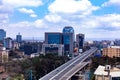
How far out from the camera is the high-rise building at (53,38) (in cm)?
9188

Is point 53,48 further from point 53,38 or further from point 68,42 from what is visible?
point 53,38

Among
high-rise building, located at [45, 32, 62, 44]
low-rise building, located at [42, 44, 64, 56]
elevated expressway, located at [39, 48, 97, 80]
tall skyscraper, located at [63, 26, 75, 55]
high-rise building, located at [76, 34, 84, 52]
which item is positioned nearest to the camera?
elevated expressway, located at [39, 48, 97, 80]

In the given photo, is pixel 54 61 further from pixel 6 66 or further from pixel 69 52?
pixel 69 52

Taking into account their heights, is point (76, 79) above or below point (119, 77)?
below

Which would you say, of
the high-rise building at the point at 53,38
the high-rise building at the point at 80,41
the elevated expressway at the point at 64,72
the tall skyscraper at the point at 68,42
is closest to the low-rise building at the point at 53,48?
the tall skyscraper at the point at 68,42

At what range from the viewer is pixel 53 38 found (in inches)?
3661

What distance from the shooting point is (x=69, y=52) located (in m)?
88.3

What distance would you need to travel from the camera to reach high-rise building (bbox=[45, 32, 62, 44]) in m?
91.9

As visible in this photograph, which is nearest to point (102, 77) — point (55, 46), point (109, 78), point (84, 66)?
point (109, 78)

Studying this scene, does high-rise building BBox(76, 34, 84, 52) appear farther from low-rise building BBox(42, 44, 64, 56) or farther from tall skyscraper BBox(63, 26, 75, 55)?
low-rise building BBox(42, 44, 64, 56)

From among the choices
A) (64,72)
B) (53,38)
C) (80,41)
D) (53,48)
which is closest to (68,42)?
(53,38)

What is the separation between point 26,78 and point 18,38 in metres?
103

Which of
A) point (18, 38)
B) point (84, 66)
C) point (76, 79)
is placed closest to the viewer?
point (76, 79)

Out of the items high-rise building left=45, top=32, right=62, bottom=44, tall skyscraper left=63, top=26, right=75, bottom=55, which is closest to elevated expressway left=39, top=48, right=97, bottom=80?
tall skyscraper left=63, top=26, right=75, bottom=55
